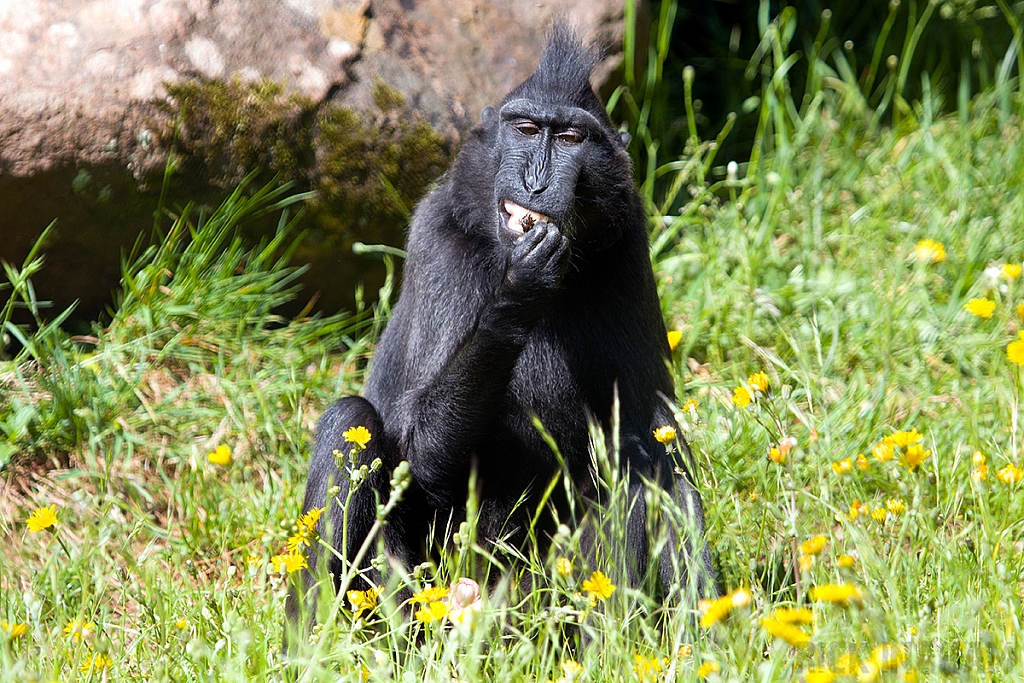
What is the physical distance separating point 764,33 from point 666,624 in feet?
13.6

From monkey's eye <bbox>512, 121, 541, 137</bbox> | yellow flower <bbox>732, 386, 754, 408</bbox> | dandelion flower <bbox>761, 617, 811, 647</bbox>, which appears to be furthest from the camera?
monkey's eye <bbox>512, 121, 541, 137</bbox>

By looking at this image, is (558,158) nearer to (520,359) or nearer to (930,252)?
(520,359)

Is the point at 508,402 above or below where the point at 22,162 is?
below

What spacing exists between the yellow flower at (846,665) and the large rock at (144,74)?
2913 millimetres

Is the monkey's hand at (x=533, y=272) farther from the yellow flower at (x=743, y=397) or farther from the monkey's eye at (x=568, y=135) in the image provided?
the yellow flower at (x=743, y=397)

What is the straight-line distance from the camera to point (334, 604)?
2252mm

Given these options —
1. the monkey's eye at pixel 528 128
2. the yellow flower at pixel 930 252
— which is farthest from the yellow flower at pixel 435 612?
the yellow flower at pixel 930 252

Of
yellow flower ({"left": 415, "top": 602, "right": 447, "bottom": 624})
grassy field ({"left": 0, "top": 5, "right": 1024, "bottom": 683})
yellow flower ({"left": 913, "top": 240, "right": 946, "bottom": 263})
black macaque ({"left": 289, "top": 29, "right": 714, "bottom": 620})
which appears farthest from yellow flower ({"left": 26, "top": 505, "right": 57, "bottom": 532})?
yellow flower ({"left": 913, "top": 240, "right": 946, "bottom": 263})

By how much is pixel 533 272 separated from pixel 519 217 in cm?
34

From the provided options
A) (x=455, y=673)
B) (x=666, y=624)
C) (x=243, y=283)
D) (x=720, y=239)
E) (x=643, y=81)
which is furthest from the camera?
(x=643, y=81)

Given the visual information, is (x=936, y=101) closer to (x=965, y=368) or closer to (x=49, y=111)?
(x=965, y=368)

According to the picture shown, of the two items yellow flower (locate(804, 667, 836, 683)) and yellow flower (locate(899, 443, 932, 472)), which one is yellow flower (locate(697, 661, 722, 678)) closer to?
yellow flower (locate(804, 667, 836, 683))

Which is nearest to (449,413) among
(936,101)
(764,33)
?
(764,33)

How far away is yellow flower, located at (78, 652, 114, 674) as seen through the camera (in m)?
2.56
